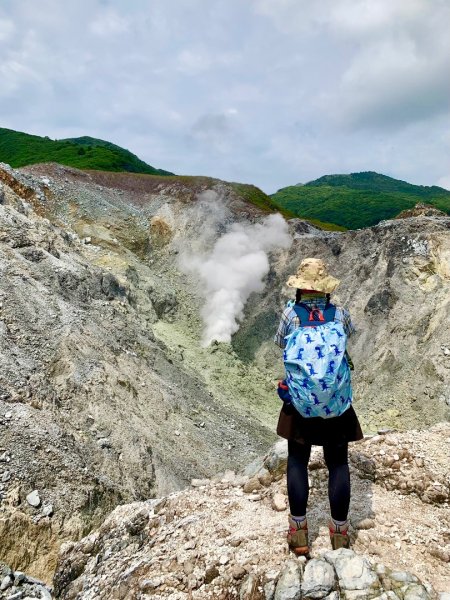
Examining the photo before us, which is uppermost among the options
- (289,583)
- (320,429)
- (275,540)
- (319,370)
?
(319,370)

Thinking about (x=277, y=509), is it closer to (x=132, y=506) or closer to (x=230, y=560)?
(x=230, y=560)

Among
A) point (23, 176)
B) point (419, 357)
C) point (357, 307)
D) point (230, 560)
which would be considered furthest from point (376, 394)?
point (23, 176)

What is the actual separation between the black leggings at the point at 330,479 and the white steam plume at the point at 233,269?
20868 mm

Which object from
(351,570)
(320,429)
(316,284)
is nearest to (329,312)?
(316,284)

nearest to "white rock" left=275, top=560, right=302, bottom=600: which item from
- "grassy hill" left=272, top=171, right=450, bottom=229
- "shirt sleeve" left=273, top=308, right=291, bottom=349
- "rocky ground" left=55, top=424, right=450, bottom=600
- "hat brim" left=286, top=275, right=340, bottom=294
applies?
"rocky ground" left=55, top=424, right=450, bottom=600

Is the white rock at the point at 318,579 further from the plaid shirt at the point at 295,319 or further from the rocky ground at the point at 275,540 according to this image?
the plaid shirt at the point at 295,319

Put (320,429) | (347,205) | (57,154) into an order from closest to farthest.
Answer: (320,429)
(57,154)
(347,205)

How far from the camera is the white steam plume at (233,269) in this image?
27094mm

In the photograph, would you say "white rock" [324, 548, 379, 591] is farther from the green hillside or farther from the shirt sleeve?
the green hillside

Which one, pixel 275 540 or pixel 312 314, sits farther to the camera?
pixel 275 540

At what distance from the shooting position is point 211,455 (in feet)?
47.5

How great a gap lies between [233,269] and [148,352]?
12834mm

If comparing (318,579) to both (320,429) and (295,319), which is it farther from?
(295,319)

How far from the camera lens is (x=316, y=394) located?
434cm
